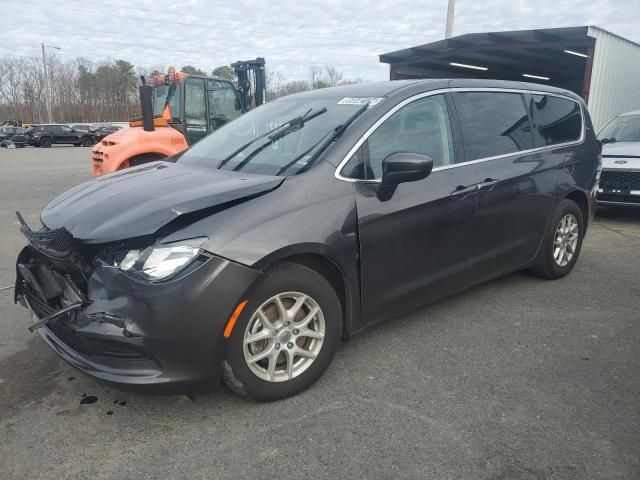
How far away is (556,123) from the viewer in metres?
4.69

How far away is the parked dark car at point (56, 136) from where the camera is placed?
3162 centimetres

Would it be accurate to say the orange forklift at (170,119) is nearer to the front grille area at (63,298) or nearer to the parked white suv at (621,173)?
the front grille area at (63,298)

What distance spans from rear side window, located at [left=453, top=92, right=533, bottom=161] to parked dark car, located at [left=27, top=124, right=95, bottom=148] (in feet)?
110

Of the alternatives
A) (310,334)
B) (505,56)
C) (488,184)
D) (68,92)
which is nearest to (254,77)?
(488,184)

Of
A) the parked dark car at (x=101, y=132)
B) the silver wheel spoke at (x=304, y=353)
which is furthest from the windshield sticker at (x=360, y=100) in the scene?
the parked dark car at (x=101, y=132)

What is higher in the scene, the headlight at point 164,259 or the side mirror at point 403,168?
the side mirror at point 403,168

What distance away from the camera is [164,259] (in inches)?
98.3

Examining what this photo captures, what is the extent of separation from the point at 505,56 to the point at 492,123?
13987mm

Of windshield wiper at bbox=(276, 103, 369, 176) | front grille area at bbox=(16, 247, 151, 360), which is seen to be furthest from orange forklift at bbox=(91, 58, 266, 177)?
windshield wiper at bbox=(276, 103, 369, 176)

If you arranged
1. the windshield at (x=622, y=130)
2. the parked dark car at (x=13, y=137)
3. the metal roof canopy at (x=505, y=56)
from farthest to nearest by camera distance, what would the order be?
the parked dark car at (x=13, y=137)
the metal roof canopy at (x=505, y=56)
the windshield at (x=622, y=130)

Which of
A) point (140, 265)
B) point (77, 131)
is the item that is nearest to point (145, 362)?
point (140, 265)

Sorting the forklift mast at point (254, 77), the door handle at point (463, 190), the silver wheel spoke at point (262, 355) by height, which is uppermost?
the forklift mast at point (254, 77)

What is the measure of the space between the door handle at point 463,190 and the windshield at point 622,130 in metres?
6.01

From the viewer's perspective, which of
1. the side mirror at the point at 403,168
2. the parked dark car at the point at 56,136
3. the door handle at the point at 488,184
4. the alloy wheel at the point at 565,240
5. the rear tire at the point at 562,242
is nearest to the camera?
the side mirror at the point at 403,168
